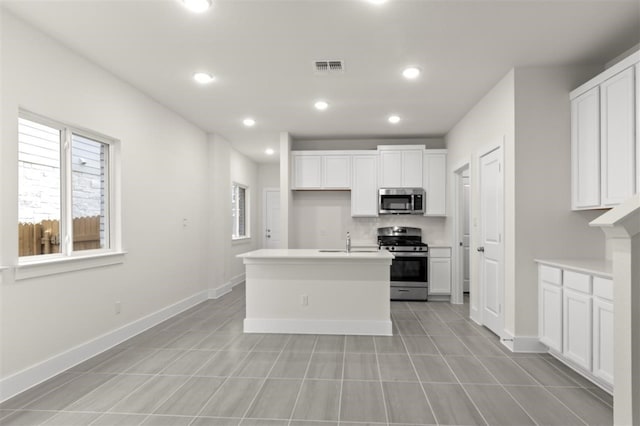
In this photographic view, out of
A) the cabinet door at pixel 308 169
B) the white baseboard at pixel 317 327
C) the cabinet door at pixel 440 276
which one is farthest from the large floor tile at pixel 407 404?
the cabinet door at pixel 308 169

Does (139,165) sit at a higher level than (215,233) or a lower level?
higher

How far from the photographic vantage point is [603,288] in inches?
96.6

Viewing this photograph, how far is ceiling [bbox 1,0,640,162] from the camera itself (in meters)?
2.50

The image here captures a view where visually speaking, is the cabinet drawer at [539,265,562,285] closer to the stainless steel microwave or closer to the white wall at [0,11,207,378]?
the stainless steel microwave

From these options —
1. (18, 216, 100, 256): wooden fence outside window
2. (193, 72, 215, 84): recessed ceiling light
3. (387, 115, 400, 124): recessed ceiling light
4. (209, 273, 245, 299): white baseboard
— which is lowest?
(209, 273, 245, 299): white baseboard

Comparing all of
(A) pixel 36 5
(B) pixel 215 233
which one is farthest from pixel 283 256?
(A) pixel 36 5

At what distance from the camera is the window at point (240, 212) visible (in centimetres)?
750

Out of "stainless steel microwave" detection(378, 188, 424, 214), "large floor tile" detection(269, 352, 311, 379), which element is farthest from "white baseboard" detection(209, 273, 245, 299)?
"stainless steel microwave" detection(378, 188, 424, 214)

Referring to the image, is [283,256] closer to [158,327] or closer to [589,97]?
[158,327]

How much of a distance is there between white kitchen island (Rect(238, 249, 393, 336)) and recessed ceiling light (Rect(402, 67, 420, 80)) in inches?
75.5

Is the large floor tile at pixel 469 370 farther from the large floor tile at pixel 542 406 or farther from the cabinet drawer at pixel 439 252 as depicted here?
the cabinet drawer at pixel 439 252

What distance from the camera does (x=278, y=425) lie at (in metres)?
2.14

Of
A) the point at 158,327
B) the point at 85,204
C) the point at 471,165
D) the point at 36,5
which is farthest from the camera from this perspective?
the point at 471,165

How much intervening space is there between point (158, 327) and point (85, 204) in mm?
1679
